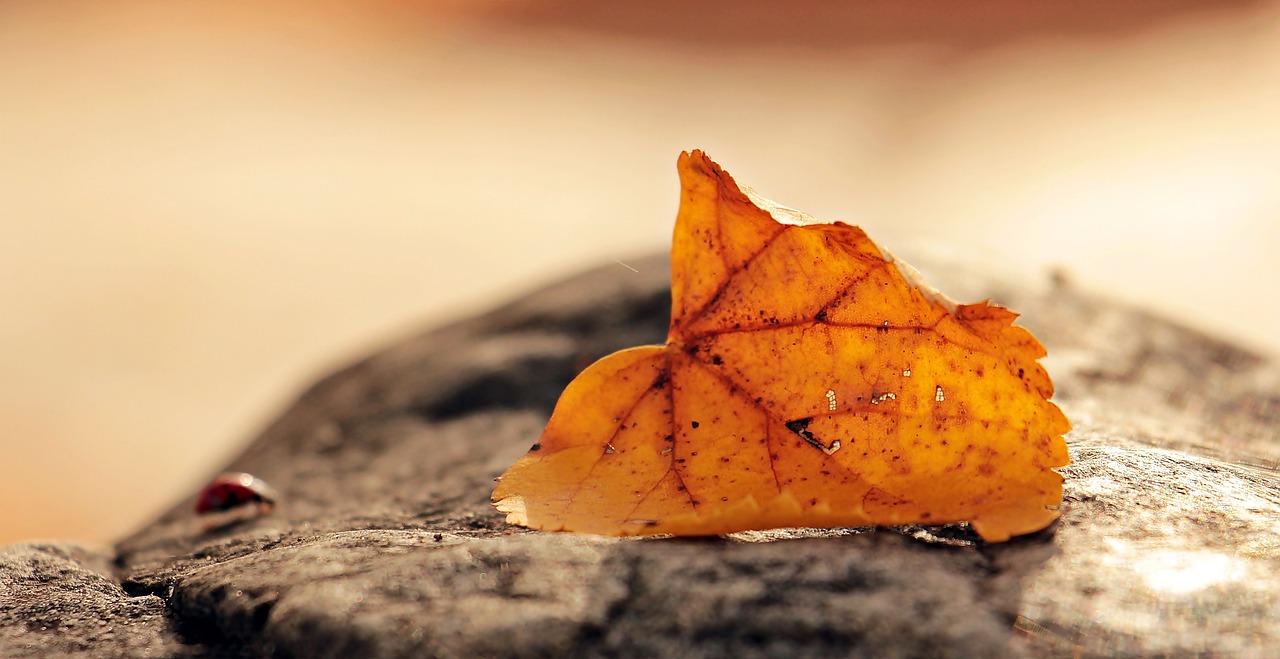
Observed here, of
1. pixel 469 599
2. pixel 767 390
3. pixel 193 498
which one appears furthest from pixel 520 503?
pixel 193 498

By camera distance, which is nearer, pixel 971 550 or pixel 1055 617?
pixel 1055 617

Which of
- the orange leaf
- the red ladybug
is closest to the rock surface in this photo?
the orange leaf

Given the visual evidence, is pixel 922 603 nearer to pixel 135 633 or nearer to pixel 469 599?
pixel 469 599

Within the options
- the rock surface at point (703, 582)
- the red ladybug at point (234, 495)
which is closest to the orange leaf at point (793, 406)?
the rock surface at point (703, 582)

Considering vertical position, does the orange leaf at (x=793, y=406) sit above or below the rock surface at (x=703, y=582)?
above

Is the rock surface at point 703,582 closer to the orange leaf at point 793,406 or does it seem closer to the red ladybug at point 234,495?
the orange leaf at point 793,406

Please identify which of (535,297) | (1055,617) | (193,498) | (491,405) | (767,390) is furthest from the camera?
(535,297)

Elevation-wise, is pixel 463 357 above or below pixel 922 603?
above
